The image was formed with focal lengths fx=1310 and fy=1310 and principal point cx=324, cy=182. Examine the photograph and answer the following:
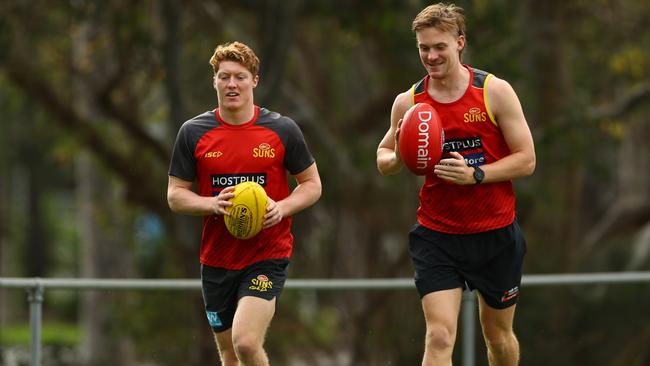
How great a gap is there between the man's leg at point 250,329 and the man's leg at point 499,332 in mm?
1263

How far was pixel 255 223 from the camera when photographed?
23.0 ft

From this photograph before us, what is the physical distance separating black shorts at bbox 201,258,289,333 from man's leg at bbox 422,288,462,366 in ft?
2.74

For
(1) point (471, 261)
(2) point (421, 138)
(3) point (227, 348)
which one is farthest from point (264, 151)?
(1) point (471, 261)

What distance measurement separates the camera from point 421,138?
266 inches

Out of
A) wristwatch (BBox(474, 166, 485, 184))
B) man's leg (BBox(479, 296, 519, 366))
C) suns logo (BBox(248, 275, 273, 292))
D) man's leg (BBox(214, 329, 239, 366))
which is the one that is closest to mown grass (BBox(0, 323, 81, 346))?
man's leg (BBox(214, 329, 239, 366))

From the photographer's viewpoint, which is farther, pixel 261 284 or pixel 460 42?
pixel 261 284

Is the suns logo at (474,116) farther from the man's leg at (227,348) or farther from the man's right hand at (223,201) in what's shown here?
the man's leg at (227,348)

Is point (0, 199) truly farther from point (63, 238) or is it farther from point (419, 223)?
point (419, 223)

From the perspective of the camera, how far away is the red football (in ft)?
22.2

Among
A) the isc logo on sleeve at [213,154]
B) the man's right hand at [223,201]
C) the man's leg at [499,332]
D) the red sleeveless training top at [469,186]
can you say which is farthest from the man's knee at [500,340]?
the isc logo on sleeve at [213,154]

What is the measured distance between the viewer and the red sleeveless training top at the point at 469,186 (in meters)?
7.00

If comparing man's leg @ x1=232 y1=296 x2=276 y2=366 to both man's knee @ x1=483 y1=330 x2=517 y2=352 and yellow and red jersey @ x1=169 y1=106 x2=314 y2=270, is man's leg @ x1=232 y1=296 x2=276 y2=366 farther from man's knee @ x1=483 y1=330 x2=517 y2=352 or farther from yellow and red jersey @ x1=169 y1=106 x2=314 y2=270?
man's knee @ x1=483 y1=330 x2=517 y2=352

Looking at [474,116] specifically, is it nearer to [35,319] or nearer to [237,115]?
[237,115]

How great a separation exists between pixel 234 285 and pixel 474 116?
5.39 ft
